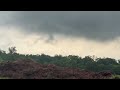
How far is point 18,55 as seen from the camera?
77.4ft

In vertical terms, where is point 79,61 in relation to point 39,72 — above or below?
above

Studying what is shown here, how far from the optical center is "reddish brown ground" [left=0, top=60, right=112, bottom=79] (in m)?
12.0

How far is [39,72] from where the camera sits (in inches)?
532

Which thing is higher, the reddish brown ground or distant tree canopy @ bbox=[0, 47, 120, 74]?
distant tree canopy @ bbox=[0, 47, 120, 74]

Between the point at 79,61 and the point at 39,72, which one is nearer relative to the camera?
the point at 39,72

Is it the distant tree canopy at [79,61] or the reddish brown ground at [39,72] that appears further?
the distant tree canopy at [79,61]

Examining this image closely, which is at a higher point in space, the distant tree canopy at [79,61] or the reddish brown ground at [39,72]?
the distant tree canopy at [79,61]

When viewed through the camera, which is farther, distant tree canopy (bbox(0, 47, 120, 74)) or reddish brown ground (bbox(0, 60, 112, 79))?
distant tree canopy (bbox(0, 47, 120, 74))

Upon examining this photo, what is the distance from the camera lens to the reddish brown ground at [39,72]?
12.0 m
